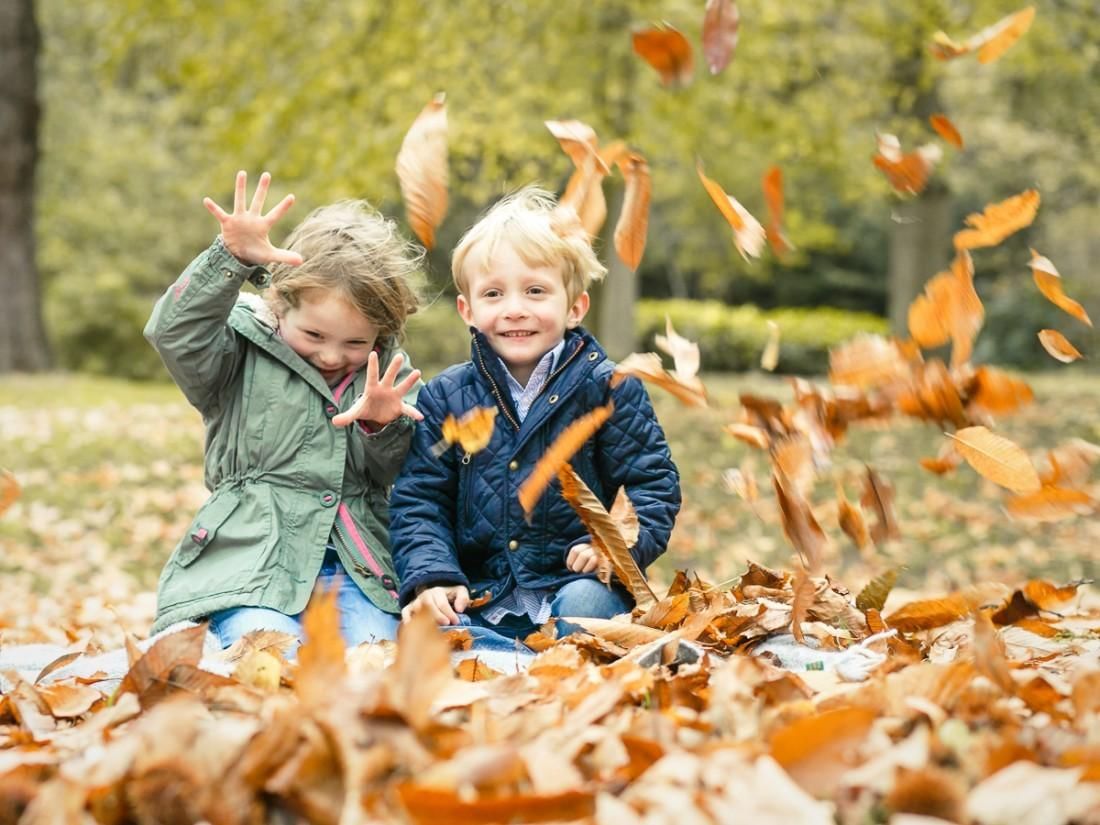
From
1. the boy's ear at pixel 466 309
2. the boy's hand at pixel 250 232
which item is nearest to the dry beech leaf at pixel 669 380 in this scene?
the boy's ear at pixel 466 309

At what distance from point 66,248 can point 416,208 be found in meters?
20.1

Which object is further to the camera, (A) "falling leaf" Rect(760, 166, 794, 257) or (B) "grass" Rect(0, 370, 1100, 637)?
(B) "grass" Rect(0, 370, 1100, 637)

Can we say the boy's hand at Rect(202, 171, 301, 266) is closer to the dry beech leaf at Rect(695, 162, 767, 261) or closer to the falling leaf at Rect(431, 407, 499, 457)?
the falling leaf at Rect(431, 407, 499, 457)

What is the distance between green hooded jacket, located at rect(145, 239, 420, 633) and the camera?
292 centimetres

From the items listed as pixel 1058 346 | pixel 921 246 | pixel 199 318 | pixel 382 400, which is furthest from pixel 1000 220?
pixel 921 246

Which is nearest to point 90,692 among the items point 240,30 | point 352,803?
point 352,803

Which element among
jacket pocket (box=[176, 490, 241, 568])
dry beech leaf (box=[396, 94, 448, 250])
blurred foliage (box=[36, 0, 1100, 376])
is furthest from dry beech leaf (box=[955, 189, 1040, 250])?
blurred foliage (box=[36, 0, 1100, 376])

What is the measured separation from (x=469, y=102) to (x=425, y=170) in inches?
334

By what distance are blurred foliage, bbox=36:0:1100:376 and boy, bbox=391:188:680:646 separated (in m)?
5.52

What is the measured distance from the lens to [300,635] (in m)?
2.88

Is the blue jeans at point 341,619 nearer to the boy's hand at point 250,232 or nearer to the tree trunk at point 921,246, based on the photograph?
the boy's hand at point 250,232

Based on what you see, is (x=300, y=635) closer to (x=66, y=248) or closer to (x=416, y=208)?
(x=416, y=208)

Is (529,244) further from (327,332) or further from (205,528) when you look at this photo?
(205,528)

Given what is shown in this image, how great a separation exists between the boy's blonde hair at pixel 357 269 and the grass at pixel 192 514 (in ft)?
5.55
